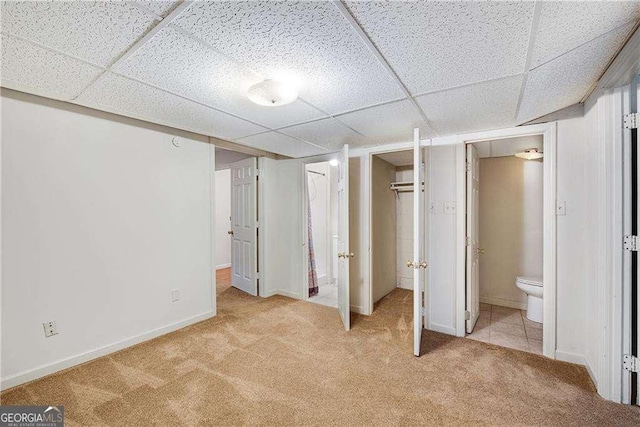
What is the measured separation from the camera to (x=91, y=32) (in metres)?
1.23

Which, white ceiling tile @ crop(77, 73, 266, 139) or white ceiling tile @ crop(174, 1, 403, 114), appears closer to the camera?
white ceiling tile @ crop(174, 1, 403, 114)

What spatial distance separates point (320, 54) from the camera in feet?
4.56

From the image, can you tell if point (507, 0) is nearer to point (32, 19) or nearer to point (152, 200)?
point (32, 19)

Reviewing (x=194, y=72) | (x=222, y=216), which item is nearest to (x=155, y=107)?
(x=194, y=72)

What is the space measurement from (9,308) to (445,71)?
3.23 m

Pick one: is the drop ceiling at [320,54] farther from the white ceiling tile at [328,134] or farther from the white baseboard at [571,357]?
the white baseboard at [571,357]

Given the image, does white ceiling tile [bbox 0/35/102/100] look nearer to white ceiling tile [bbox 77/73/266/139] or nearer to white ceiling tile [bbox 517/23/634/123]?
white ceiling tile [bbox 77/73/266/139]

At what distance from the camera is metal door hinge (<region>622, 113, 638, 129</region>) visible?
165 centimetres

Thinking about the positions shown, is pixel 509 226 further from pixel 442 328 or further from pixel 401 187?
pixel 442 328

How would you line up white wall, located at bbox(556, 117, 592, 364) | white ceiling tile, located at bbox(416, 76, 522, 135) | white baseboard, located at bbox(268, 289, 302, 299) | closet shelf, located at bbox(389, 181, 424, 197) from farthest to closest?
closet shelf, located at bbox(389, 181, 424, 197), white baseboard, located at bbox(268, 289, 302, 299), white wall, located at bbox(556, 117, 592, 364), white ceiling tile, located at bbox(416, 76, 522, 135)

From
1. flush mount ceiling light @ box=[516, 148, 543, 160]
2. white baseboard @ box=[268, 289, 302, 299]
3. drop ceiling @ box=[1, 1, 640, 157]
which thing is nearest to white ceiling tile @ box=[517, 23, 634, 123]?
drop ceiling @ box=[1, 1, 640, 157]

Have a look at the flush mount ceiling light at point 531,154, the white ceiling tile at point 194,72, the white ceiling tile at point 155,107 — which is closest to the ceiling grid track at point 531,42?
the white ceiling tile at point 194,72

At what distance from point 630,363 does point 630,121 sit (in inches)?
58.5

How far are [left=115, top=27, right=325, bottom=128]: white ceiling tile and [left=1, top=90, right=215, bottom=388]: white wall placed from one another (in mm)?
1040
